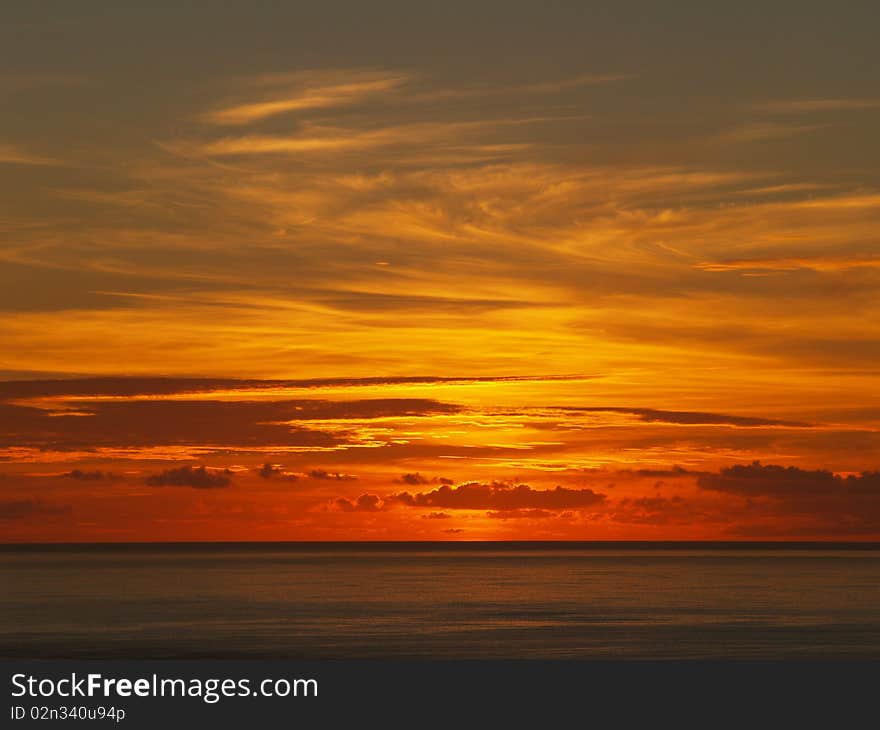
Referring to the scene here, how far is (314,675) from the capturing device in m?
67.0

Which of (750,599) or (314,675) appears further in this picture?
(750,599)

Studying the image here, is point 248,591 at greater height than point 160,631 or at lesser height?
greater

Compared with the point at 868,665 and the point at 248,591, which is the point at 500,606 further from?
the point at 868,665

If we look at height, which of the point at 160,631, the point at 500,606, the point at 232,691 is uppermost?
the point at 500,606

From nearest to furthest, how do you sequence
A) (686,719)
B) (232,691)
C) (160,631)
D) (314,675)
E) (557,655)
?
(686,719), (232,691), (314,675), (557,655), (160,631)

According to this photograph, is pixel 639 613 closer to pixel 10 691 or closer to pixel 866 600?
pixel 866 600

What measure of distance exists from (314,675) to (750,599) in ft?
292

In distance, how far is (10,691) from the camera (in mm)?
56594

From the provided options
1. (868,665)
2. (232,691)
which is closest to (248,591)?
(868,665)

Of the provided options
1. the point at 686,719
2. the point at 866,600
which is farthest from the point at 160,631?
the point at 866,600

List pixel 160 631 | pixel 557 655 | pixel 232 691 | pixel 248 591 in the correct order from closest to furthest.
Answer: pixel 232 691, pixel 557 655, pixel 160 631, pixel 248 591

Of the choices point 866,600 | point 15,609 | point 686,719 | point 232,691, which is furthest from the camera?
point 866,600

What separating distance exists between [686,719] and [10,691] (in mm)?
26338

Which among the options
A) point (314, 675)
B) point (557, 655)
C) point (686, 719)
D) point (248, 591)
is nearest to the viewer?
point (686, 719)
